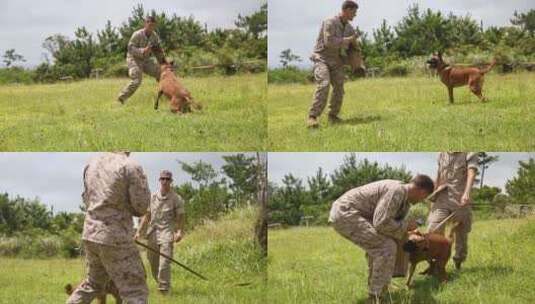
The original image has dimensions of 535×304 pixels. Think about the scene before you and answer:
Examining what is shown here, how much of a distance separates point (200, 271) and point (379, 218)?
2480 mm

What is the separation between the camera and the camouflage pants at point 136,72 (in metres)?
8.38

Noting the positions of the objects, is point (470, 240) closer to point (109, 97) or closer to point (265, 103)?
point (265, 103)

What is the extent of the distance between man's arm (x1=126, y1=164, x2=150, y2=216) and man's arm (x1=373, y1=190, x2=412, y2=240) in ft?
6.14

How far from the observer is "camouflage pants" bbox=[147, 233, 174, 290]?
7941 millimetres

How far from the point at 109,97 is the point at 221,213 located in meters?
1.71

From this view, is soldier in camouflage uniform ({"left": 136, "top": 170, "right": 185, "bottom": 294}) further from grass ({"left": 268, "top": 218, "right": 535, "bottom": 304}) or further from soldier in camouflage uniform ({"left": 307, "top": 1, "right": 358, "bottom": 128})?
soldier in camouflage uniform ({"left": 307, "top": 1, "right": 358, "bottom": 128})

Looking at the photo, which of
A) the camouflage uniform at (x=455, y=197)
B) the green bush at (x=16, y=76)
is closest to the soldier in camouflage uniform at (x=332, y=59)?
the camouflage uniform at (x=455, y=197)

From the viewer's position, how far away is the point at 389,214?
6.76 metres

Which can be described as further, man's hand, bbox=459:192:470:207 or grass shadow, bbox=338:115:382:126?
grass shadow, bbox=338:115:382:126

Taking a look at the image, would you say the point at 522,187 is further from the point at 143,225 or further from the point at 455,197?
the point at 143,225

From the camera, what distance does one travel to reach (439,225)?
25.1 ft

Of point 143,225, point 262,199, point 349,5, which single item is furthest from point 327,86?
point 143,225

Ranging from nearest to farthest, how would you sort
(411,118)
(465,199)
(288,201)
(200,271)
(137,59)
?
1. (465,199)
2. (411,118)
3. (137,59)
4. (200,271)
5. (288,201)

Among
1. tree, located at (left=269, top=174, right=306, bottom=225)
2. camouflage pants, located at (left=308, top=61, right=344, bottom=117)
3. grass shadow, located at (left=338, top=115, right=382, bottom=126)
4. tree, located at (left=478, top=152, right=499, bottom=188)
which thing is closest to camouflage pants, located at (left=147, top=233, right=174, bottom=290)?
tree, located at (left=269, top=174, right=306, bottom=225)
